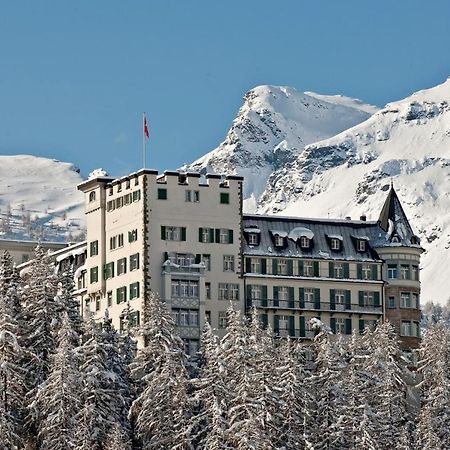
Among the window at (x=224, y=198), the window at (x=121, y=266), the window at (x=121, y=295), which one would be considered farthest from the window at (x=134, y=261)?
the window at (x=224, y=198)

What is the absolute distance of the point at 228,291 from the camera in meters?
197

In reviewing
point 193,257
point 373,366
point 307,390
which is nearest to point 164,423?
point 307,390

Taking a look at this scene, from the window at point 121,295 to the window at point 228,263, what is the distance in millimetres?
10890

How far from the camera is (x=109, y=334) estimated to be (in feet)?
540

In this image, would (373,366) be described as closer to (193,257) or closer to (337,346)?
(337,346)

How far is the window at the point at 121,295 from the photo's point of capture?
19450 cm

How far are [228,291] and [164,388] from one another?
40.8 metres

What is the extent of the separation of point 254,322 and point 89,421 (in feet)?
67.1

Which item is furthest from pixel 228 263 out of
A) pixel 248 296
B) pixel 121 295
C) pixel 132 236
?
pixel 121 295

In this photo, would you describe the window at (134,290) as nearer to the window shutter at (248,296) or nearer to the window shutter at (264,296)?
the window shutter at (248,296)

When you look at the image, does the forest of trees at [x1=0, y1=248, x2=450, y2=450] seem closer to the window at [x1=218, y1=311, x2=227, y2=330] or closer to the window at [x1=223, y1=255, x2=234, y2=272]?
the window at [x1=218, y1=311, x2=227, y2=330]

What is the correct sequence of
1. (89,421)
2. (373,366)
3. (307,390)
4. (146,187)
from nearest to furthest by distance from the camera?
(89,421), (307,390), (373,366), (146,187)

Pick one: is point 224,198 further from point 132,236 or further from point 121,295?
point 121,295

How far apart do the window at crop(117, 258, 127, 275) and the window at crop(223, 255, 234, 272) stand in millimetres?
10452
